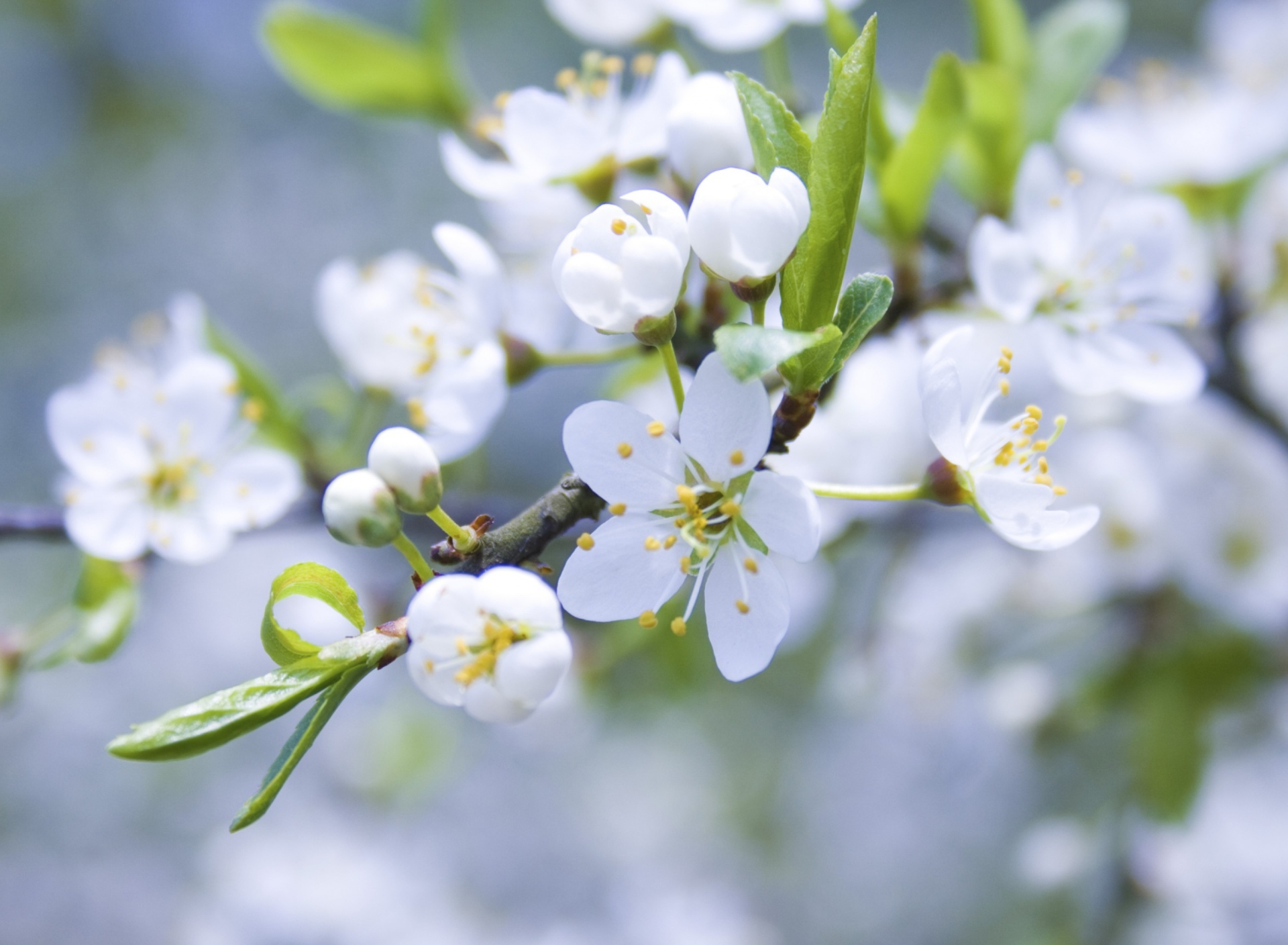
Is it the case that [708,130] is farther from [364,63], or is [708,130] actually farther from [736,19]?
[364,63]

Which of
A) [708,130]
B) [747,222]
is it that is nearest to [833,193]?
[747,222]

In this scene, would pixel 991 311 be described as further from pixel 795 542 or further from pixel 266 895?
pixel 266 895

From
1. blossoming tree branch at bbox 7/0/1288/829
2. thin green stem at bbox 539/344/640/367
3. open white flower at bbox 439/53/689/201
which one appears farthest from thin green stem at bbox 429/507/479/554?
open white flower at bbox 439/53/689/201

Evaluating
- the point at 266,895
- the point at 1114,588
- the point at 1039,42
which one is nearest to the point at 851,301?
the point at 1039,42

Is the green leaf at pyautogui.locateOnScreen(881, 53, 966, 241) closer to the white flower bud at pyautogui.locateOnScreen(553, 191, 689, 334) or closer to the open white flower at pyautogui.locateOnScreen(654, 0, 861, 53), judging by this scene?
the open white flower at pyautogui.locateOnScreen(654, 0, 861, 53)

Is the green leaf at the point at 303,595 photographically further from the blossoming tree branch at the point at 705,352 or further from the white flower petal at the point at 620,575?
the white flower petal at the point at 620,575

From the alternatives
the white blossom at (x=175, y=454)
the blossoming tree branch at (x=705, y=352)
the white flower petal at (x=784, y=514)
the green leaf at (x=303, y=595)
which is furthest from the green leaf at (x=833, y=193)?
the white blossom at (x=175, y=454)
